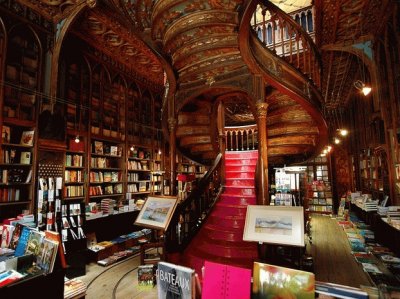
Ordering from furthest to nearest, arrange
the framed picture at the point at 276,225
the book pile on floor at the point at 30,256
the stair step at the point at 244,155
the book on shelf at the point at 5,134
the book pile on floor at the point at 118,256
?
1. the stair step at the point at 244,155
2. the book pile on floor at the point at 118,256
3. the book on shelf at the point at 5,134
4. the framed picture at the point at 276,225
5. the book pile on floor at the point at 30,256

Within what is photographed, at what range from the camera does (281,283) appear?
1.29 metres

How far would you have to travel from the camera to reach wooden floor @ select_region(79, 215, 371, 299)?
9.54 ft

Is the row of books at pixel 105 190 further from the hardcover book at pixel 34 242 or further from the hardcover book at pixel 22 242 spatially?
the hardcover book at pixel 34 242

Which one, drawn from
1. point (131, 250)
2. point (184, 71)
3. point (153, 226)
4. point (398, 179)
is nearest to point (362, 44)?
point (398, 179)

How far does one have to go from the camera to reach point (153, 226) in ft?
9.89

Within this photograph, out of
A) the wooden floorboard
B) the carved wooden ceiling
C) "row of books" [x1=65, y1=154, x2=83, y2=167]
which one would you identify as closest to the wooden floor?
the wooden floorboard

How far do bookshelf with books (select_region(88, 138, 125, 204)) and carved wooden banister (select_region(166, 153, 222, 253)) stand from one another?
2.20 metres

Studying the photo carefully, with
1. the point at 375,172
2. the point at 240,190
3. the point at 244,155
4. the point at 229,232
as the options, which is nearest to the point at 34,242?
the point at 229,232

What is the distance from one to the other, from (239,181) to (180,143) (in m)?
1.52

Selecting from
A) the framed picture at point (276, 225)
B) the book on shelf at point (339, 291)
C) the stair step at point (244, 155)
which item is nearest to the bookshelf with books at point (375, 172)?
the stair step at point (244, 155)

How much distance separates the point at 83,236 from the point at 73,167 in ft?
5.43

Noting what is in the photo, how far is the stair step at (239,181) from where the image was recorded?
475 cm

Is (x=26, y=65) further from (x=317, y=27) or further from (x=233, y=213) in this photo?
(x=317, y=27)

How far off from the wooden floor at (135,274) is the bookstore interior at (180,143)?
85 millimetres
